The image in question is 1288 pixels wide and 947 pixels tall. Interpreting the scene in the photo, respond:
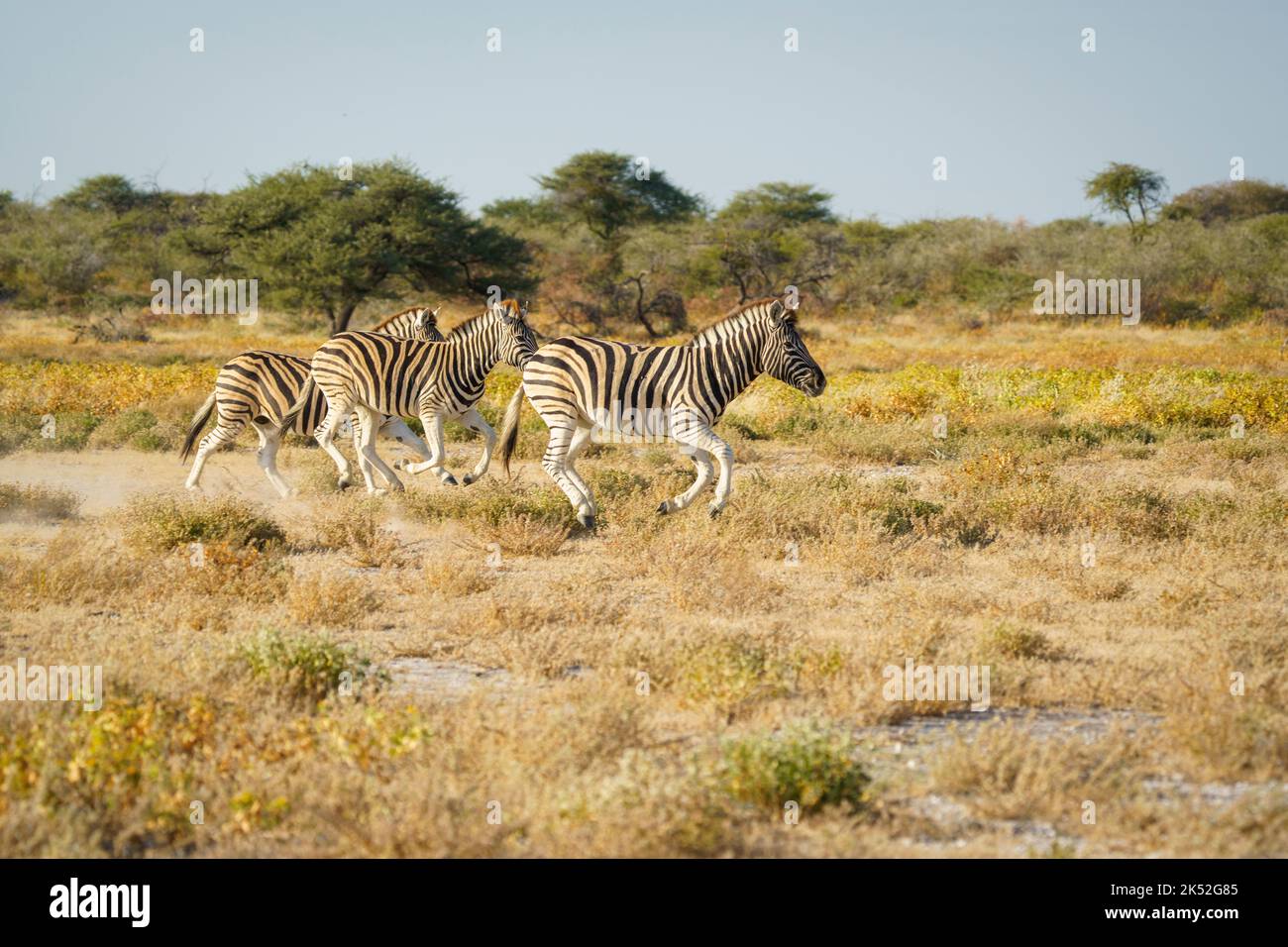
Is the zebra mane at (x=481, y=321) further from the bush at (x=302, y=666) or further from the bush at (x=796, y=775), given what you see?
the bush at (x=796, y=775)

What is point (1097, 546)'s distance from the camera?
29.0 ft

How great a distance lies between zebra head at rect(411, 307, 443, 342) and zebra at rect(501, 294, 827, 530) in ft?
9.35

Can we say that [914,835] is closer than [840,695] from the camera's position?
Yes

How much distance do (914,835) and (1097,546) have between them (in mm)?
5247

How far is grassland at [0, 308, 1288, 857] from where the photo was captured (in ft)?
13.9

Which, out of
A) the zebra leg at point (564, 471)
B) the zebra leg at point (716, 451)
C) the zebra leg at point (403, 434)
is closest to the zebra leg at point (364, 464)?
the zebra leg at point (403, 434)

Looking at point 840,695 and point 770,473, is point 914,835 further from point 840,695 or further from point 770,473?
point 770,473

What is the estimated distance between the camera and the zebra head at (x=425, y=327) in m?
12.4

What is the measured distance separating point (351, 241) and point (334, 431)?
2250cm

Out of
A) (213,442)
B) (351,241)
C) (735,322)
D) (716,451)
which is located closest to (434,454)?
(213,442)

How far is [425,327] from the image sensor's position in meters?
12.5

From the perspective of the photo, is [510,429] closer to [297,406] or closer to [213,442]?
[297,406]

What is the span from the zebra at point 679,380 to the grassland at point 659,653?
0.49 meters
